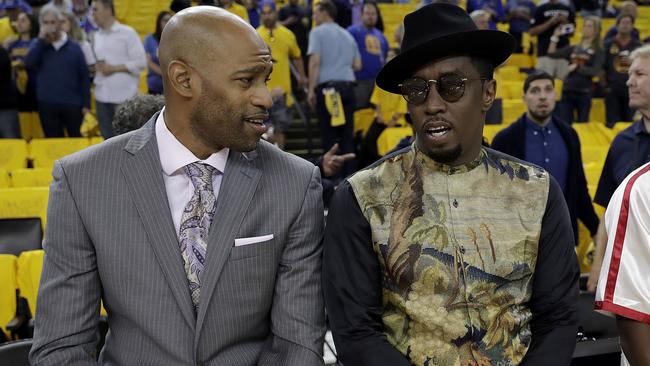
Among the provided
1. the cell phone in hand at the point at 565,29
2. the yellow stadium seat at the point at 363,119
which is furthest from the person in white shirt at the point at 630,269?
the cell phone in hand at the point at 565,29

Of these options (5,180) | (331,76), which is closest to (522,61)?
(331,76)

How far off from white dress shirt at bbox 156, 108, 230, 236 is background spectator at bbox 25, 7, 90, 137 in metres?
5.76

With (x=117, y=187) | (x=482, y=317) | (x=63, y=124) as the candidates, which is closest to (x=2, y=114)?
(x=63, y=124)

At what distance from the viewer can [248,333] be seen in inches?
83.6

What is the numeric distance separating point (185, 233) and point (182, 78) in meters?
0.41

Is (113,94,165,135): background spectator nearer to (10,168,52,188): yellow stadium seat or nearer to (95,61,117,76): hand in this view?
(10,168,52,188): yellow stadium seat

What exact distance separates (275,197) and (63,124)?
6.16 meters

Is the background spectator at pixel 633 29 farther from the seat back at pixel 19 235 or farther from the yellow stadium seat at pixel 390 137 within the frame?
the seat back at pixel 19 235

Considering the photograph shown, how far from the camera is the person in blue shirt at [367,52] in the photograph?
8484mm

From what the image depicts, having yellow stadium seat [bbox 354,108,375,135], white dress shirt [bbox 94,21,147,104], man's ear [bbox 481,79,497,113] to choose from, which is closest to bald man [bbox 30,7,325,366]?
man's ear [bbox 481,79,497,113]

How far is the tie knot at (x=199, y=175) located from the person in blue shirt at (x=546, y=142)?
3.36 metres

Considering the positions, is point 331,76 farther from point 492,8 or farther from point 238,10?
point 492,8

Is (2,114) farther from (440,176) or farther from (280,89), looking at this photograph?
(440,176)

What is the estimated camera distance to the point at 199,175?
84.0 inches
